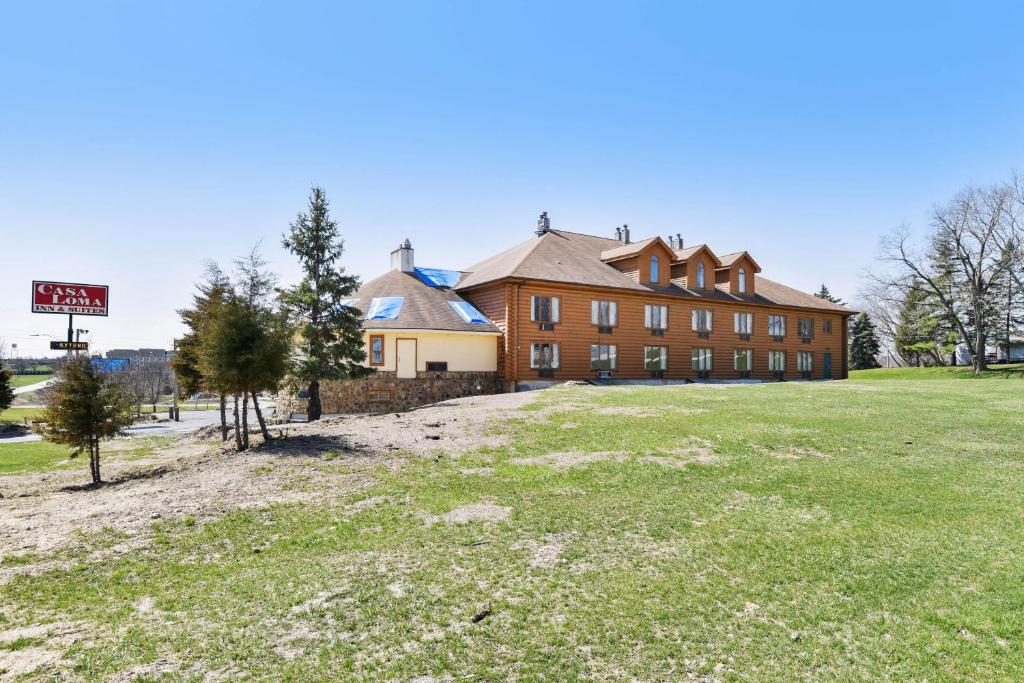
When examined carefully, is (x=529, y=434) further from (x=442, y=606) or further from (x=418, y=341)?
(x=418, y=341)

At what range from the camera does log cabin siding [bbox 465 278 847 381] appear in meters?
29.5

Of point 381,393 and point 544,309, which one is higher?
point 544,309

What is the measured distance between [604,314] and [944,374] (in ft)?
115

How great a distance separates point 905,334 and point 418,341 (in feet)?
189

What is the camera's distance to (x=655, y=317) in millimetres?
34125

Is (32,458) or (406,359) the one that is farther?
(406,359)

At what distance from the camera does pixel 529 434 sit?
547 inches

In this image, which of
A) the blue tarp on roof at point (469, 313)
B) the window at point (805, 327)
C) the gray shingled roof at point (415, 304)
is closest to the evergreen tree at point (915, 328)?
the window at point (805, 327)

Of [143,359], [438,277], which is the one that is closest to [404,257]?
[438,277]

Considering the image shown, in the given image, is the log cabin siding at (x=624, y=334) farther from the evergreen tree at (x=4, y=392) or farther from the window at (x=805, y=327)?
the evergreen tree at (x=4, y=392)

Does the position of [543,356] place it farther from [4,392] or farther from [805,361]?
[4,392]

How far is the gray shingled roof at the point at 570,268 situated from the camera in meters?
30.7

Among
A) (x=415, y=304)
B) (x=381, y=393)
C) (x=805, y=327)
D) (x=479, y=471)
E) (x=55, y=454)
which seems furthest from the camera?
(x=805, y=327)

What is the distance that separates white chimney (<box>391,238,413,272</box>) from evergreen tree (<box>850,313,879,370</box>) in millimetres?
53565
